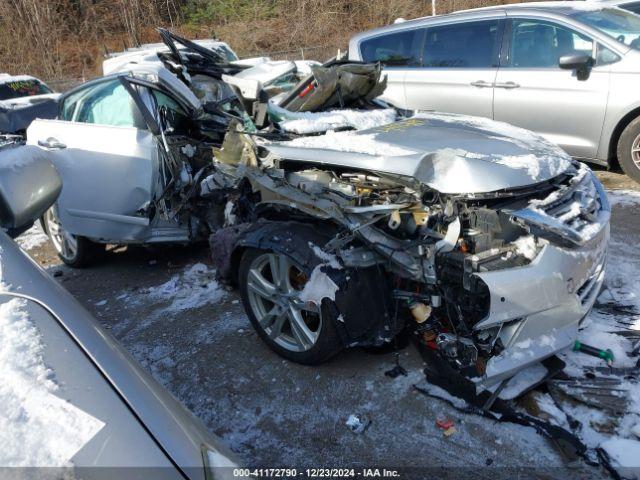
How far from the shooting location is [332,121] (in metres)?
3.74

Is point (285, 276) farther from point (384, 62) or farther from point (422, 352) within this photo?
point (384, 62)

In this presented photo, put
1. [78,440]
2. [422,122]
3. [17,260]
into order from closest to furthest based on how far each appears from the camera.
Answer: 1. [78,440]
2. [17,260]
3. [422,122]

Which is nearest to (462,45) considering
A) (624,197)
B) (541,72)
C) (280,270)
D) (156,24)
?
(541,72)

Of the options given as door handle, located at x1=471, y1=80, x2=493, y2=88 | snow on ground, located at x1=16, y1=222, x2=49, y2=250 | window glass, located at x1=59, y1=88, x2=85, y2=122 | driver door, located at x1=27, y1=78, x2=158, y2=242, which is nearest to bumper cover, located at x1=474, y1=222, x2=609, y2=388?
driver door, located at x1=27, y1=78, x2=158, y2=242

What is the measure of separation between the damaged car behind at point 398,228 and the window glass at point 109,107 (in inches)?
12.7

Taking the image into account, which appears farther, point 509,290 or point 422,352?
point 422,352

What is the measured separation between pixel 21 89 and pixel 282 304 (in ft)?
37.4

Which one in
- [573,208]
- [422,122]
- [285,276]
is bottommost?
[285,276]

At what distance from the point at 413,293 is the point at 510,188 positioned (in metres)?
0.74

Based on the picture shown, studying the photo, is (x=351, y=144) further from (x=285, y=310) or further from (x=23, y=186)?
(x=23, y=186)

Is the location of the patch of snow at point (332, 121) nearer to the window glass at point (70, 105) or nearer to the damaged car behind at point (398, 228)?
the damaged car behind at point (398, 228)

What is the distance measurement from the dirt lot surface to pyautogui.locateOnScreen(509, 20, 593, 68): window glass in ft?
6.92

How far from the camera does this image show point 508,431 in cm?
245

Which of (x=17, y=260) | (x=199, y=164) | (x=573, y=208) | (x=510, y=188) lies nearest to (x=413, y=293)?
(x=510, y=188)
